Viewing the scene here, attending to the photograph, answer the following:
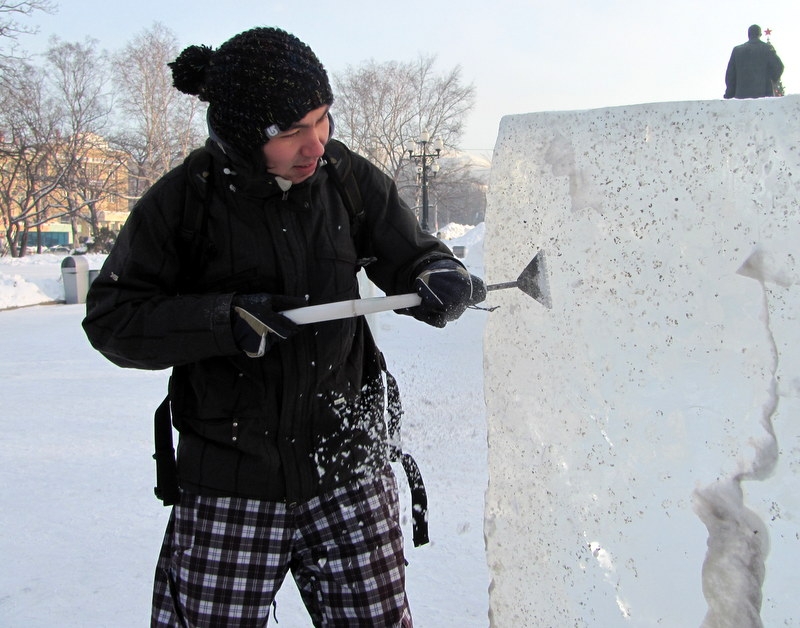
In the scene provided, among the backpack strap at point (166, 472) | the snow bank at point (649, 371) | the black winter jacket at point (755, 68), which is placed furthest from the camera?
the black winter jacket at point (755, 68)

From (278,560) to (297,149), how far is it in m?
0.74

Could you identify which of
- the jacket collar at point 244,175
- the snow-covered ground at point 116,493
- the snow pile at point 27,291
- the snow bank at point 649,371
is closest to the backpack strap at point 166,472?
the jacket collar at point 244,175

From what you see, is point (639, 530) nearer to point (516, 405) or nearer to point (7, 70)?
point (516, 405)

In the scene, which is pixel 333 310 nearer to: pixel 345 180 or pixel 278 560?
pixel 345 180

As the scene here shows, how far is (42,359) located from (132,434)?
2.75 m

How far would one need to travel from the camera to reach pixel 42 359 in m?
5.90

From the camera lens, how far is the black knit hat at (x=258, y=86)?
3.94ft

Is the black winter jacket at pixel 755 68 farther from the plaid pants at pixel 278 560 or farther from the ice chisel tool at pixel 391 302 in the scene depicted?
the plaid pants at pixel 278 560

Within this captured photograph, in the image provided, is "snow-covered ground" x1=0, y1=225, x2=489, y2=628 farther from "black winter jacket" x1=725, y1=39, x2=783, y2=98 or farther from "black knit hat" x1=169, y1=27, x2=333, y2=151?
"black winter jacket" x1=725, y1=39, x2=783, y2=98

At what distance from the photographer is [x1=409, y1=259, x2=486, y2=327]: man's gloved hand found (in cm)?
131

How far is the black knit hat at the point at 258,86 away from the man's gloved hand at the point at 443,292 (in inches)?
14.7

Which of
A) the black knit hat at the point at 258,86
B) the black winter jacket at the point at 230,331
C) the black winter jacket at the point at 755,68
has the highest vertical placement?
the black winter jacket at the point at 755,68

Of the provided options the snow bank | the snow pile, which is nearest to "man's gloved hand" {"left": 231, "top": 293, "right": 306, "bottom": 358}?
the snow bank

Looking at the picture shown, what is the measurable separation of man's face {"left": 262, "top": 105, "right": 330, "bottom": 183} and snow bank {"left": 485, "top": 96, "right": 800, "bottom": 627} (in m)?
0.42
